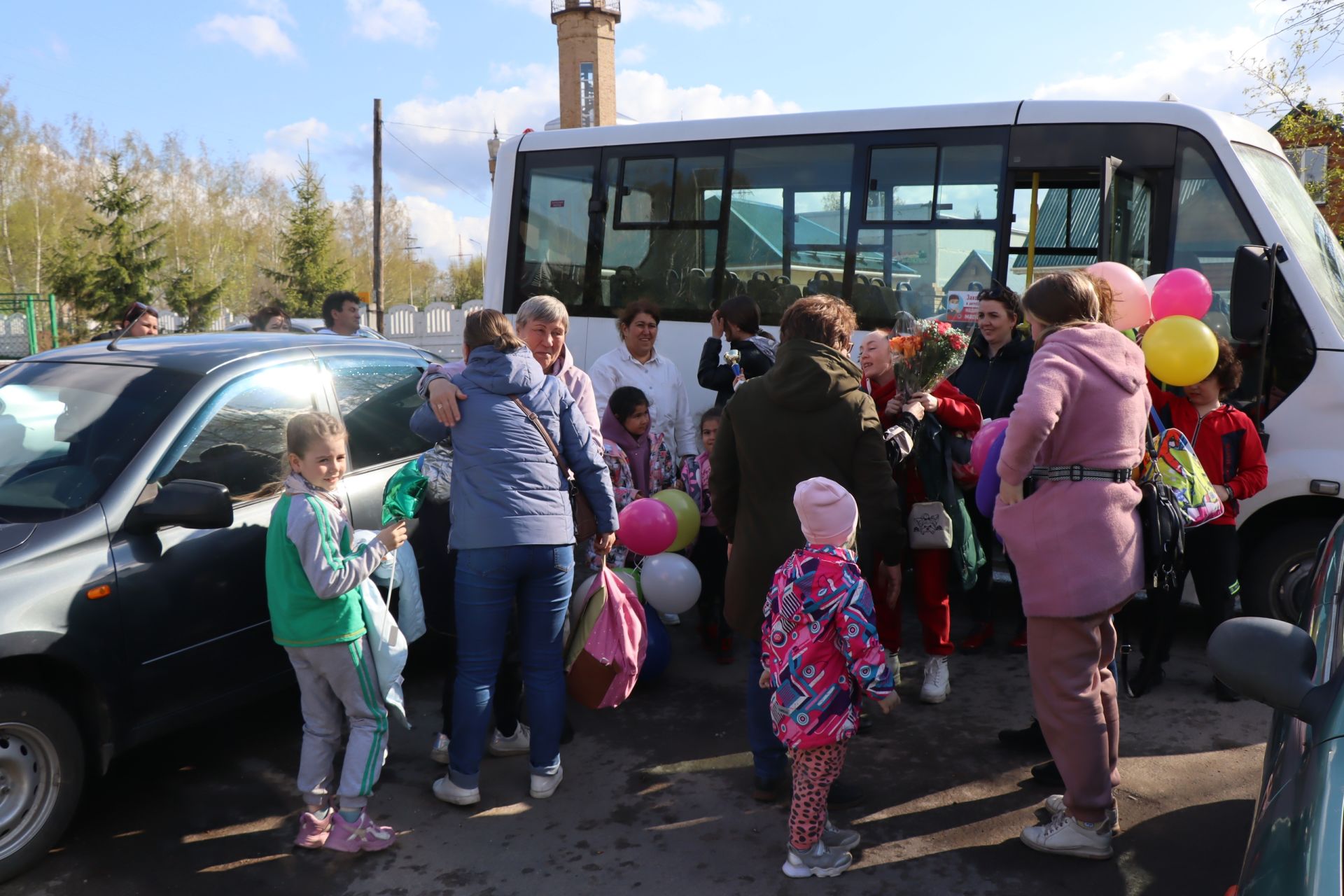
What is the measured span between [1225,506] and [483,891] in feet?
12.3

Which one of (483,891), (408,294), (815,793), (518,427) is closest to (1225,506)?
(815,793)

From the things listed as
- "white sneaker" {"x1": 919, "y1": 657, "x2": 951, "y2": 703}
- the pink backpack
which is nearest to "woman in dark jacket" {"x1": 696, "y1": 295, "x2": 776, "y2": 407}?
the pink backpack

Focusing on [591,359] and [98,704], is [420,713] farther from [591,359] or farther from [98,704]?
[591,359]

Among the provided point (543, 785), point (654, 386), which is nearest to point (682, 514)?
point (654, 386)

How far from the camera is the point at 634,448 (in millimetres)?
5594

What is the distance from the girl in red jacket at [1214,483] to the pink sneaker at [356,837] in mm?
3543

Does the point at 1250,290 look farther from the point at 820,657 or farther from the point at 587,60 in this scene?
the point at 587,60

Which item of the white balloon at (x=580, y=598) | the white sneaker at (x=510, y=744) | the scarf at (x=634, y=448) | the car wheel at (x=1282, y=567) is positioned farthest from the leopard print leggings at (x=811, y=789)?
the car wheel at (x=1282, y=567)

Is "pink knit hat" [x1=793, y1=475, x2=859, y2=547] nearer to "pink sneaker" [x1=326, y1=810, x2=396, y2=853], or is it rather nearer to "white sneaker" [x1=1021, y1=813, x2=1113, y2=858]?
"white sneaker" [x1=1021, y1=813, x2=1113, y2=858]

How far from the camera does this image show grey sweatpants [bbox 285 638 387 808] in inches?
140

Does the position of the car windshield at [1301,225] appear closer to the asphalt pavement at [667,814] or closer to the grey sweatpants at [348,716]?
the asphalt pavement at [667,814]

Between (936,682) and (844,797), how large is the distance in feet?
3.94

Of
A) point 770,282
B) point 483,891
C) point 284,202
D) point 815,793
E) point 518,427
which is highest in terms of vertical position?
point 284,202

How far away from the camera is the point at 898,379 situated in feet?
15.2
